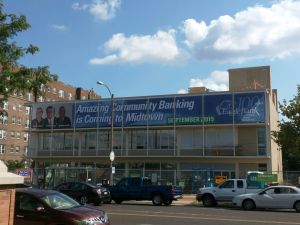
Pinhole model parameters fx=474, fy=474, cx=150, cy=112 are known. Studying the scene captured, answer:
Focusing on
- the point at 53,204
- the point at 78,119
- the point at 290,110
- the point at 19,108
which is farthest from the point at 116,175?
the point at 19,108

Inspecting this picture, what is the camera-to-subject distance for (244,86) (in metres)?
58.5

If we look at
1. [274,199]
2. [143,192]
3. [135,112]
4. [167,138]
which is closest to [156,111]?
[135,112]

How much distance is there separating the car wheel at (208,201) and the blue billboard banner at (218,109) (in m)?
17.9

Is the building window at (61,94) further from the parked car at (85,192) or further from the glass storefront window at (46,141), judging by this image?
the parked car at (85,192)

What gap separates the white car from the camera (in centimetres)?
2455

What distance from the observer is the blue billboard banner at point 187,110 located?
152 ft

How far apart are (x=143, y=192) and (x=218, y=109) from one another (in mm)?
18718

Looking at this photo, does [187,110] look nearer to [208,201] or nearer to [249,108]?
[249,108]

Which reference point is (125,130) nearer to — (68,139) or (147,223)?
(68,139)

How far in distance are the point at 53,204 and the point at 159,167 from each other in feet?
121

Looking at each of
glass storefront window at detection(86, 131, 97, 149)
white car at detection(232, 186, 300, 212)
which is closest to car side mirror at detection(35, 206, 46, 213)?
white car at detection(232, 186, 300, 212)

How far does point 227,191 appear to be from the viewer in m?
27.7

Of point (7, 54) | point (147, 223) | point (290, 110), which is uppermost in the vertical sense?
point (290, 110)

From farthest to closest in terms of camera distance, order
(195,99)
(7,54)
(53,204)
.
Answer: (195,99), (53,204), (7,54)
